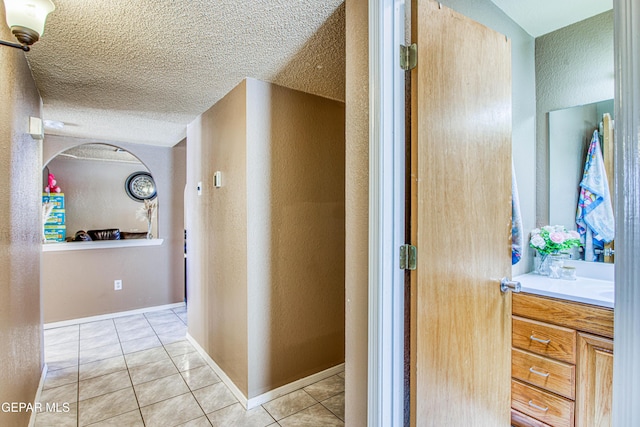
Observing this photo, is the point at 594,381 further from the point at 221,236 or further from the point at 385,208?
the point at 221,236

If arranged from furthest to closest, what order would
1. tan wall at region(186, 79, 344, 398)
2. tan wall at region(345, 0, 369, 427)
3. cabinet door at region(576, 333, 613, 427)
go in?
tan wall at region(186, 79, 344, 398) < cabinet door at region(576, 333, 613, 427) < tan wall at region(345, 0, 369, 427)

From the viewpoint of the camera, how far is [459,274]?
1295 mm

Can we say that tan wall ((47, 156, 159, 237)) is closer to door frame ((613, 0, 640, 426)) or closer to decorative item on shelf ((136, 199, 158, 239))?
decorative item on shelf ((136, 199, 158, 239))

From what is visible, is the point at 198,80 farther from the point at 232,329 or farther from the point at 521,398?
the point at 521,398

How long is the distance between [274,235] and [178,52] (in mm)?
1228

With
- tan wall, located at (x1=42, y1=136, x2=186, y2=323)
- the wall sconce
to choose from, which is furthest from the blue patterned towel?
tan wall, located at (x1=42, y1=136, x2=186, y2=323)

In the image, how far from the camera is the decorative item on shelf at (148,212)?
15.7 ft

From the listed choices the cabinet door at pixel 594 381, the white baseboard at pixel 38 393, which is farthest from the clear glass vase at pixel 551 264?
the white baseboard at pixel 38 393

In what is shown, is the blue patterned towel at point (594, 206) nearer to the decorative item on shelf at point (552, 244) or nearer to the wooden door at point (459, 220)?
the decorative item on shelf at point (552, 244)

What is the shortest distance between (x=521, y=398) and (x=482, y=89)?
1.66 m

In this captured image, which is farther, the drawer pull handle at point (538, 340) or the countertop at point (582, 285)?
the drawer pull handle at point (538, 340)

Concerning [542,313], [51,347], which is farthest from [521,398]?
[51,347]

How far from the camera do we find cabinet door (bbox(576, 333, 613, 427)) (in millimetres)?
1507

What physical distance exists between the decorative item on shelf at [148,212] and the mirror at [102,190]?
15 millimetres
